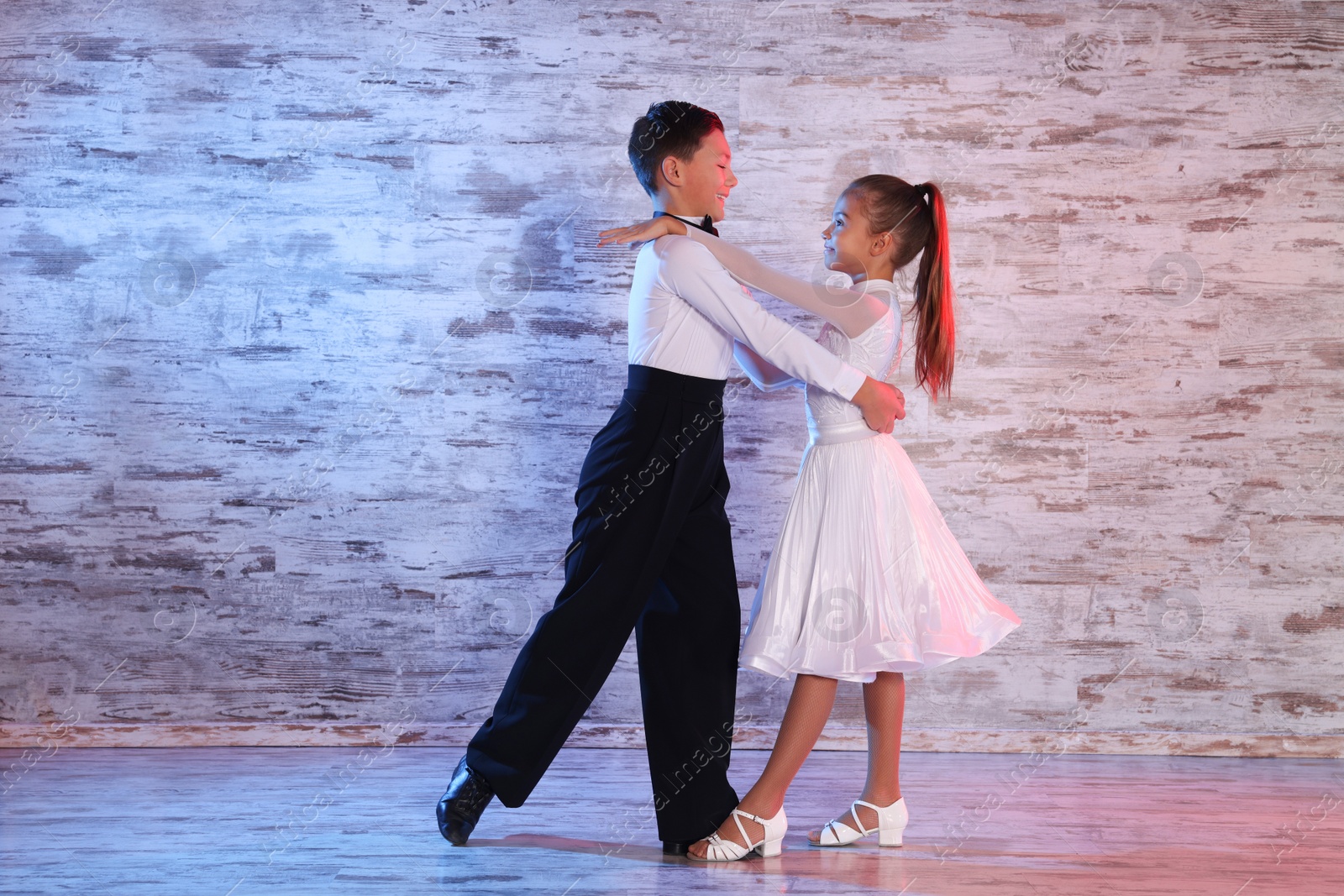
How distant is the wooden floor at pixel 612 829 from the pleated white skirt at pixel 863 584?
0.39 metres

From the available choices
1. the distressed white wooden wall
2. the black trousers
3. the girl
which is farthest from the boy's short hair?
the distressed white wooden wall

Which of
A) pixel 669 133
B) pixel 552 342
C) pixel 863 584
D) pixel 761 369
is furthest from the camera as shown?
pixel 552 342

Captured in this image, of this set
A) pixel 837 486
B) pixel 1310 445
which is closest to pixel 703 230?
pixel 837 486

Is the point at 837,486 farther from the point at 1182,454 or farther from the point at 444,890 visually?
the point at 1182,454

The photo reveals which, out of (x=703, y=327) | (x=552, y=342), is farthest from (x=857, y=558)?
(x=552, y=342)

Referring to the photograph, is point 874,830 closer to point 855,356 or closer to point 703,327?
point 855,356

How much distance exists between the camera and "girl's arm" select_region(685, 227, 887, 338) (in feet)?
6.62

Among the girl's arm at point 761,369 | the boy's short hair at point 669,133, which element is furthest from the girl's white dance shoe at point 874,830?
the boy's short hair at point 669,133

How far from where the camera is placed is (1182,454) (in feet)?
9.36

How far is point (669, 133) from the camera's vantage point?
2.02 metres

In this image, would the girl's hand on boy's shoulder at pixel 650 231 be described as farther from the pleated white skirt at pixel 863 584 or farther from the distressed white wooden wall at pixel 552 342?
the distressed white wooden wall at pixel 552 342

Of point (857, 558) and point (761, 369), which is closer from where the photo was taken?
point (857, 558)

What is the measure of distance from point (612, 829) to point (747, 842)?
318 millimetres

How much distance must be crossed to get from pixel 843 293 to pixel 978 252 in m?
0.96
